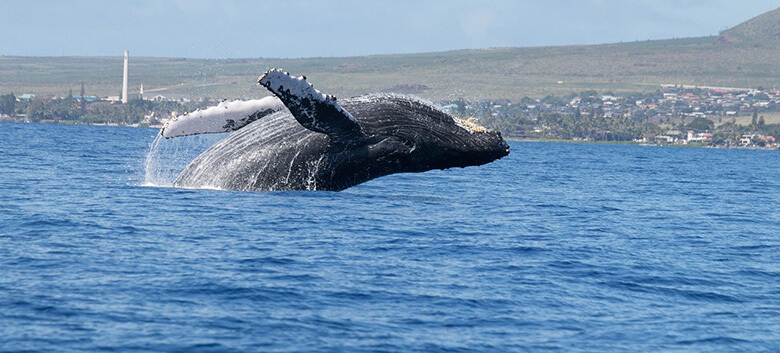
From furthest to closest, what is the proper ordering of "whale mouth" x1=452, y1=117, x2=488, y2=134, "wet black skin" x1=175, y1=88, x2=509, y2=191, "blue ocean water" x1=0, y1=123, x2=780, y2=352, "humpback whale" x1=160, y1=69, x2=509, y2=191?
"whale mouth" x1=452, y1=117, x2=488, y2=134 < "wet black skin" x1=175, y1=88, x2=509, y2=191 < "humpback whale" x1=160, y1=69, x2=509, y2=191 < "blue ocean water" x1=0, y1=123, x2=780, y2=352

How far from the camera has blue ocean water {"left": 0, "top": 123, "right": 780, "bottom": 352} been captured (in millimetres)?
7820

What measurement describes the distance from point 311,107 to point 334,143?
1.18 metres

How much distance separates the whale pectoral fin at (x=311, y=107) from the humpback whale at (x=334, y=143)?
0.04 meters

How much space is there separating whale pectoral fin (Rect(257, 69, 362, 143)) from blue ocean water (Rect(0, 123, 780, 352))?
→ 3.61 ft

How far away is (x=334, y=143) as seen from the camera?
14.3 m

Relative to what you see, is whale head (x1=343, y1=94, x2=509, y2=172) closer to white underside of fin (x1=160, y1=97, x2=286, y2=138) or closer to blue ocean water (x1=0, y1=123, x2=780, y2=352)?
blue ocean water (x1=0, y1=123, x2=780, y2=352)

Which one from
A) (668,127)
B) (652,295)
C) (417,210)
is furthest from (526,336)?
(668,127)

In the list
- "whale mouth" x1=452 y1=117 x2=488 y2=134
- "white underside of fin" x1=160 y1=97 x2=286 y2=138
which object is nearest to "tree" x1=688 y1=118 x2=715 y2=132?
"whale mouth" x1=452 y1=117 x2=488 y2=134

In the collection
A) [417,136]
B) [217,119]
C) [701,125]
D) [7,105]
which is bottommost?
[7,105]

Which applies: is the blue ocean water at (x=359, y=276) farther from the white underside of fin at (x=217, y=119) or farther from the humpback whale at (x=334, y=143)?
the white underside of fin at (x=217, y=119)

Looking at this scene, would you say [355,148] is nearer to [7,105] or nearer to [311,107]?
[311,107]

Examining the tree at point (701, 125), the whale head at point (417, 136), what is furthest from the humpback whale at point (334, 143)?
the tree at point (701, 125)

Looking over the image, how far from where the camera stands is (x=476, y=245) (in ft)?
39.4

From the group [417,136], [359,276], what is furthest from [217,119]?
[359,276]
